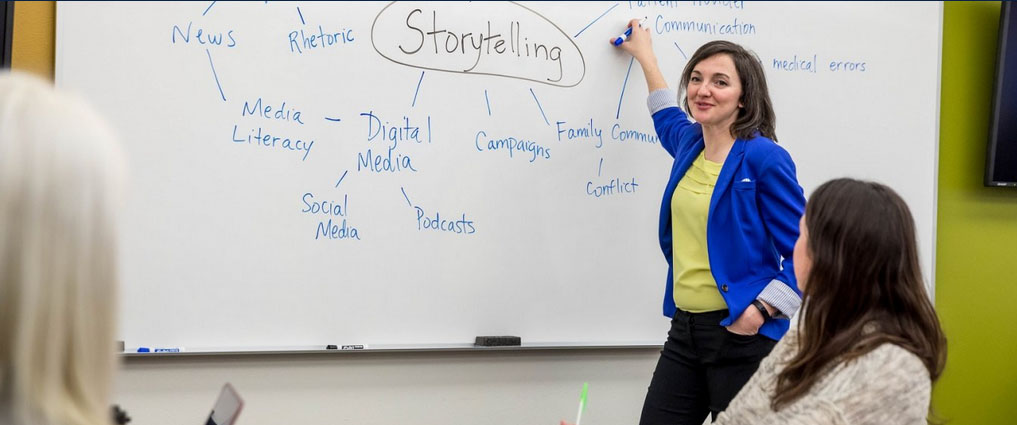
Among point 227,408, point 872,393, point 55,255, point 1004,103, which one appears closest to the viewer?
point 55,255

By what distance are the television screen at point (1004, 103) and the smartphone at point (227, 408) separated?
2.56 meters

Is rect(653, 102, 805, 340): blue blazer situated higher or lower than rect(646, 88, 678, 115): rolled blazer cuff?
lower

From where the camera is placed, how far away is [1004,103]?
3020 millimetres

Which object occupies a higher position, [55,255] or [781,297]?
[55,255]

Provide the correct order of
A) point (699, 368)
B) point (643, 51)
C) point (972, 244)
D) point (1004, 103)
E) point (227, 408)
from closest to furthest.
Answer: point (227, 408) → point (699, 368) → point (643, 51) → point (1004, 103) → point (972, 244)

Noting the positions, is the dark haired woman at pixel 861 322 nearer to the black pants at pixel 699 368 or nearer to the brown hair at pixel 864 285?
the brown hair at pixel 864 285

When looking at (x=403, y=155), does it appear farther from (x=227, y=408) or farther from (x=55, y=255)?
(x=55, y=255)

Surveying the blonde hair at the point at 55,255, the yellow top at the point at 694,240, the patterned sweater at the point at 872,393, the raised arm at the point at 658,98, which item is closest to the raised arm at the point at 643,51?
the raised arm at the point at 658,98

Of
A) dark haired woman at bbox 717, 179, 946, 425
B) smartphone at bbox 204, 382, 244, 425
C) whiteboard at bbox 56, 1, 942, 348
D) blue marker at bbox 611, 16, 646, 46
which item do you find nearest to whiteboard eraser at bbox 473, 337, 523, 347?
whiteboard at bbox 56, 1, 942, 348

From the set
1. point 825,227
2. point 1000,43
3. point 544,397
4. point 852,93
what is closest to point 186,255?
point 544,397

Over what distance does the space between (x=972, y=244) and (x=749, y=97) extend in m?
1.31

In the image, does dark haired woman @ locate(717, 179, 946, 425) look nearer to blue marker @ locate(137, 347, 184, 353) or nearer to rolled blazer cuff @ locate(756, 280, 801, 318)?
rolled blazer cuff @ locate(756, 280, 801, 318)

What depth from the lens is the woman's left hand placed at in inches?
84.8

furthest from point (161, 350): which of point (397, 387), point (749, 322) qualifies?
point (749, 322)
